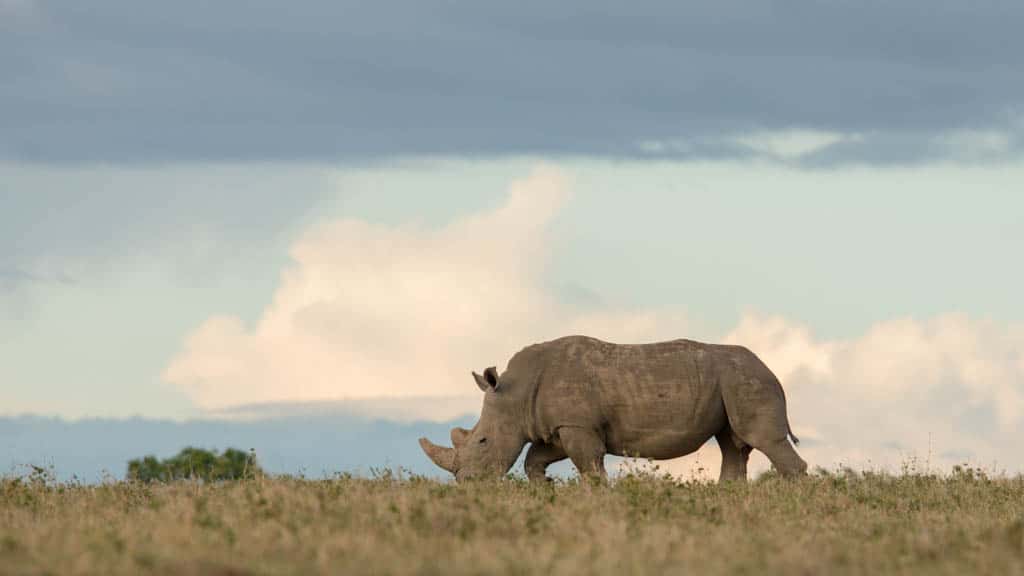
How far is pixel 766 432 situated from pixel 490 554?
35.5 ft

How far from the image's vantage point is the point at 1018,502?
20031 millimetres

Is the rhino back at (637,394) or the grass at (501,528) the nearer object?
the grass at (501,528)

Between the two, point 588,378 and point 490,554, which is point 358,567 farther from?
point 588,378

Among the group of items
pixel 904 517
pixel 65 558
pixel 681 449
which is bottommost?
pixel 65 558

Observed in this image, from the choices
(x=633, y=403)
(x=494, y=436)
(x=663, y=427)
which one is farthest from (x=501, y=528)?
Result: (x=494, y=436)

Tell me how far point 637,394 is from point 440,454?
365 cm

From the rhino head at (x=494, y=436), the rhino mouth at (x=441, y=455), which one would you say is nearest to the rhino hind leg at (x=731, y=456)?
the rhino head at (x=494, y=436)

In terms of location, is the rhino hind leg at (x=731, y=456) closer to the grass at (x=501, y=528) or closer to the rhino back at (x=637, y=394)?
the rhino back at (x=637, y=394)

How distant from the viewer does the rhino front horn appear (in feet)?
79.5

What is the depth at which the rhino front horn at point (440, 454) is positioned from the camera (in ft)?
79.5

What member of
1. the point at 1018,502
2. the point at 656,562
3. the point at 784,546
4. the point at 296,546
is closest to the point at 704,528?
the point at 784,546

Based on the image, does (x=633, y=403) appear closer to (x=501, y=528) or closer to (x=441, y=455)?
(x=441, y=455)

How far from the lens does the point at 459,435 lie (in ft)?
79.6

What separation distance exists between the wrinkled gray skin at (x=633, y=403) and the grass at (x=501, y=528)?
2273mm
